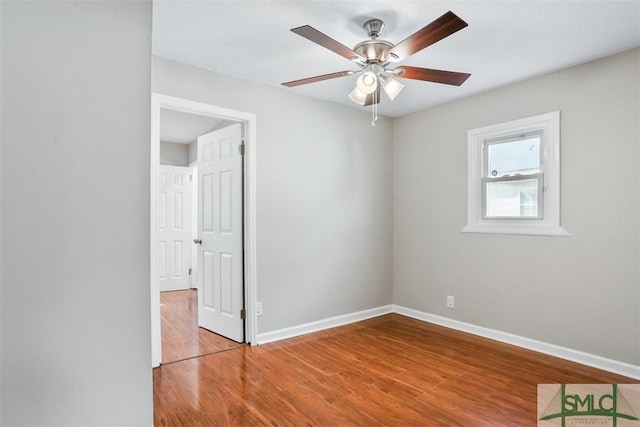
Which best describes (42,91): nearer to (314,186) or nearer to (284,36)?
(284,36)

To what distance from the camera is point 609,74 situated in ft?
9.21

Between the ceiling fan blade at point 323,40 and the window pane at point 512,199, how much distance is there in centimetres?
211

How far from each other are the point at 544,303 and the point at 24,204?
3692 millimetres

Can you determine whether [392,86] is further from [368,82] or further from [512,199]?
[512,199]

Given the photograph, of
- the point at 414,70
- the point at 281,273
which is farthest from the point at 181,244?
Result: the point at 414,70

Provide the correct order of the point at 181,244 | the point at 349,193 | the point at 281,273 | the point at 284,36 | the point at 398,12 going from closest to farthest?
the point at 398,12, the point at 284,36, the point at 281,273, the point at 349,193, the point at 181,244

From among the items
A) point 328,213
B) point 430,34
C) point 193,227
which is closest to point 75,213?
point 430,34

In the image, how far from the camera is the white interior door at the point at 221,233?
343cm

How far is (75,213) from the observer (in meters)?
0.93

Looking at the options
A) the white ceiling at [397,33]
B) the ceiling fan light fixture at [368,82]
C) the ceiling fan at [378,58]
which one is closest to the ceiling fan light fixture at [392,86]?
the ceiling fan at [378,58]

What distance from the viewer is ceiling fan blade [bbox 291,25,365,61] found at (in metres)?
1.83

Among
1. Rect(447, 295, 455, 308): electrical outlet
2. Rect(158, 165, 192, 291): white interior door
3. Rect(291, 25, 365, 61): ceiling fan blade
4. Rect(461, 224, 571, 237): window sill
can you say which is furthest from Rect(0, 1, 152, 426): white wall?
Rect(158, 165, 192, 291): white interior door

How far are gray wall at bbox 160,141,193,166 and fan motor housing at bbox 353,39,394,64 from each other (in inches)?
186

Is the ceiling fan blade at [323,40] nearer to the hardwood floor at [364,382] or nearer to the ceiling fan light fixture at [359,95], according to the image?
the ceiling fan light fixture at [359,95]
